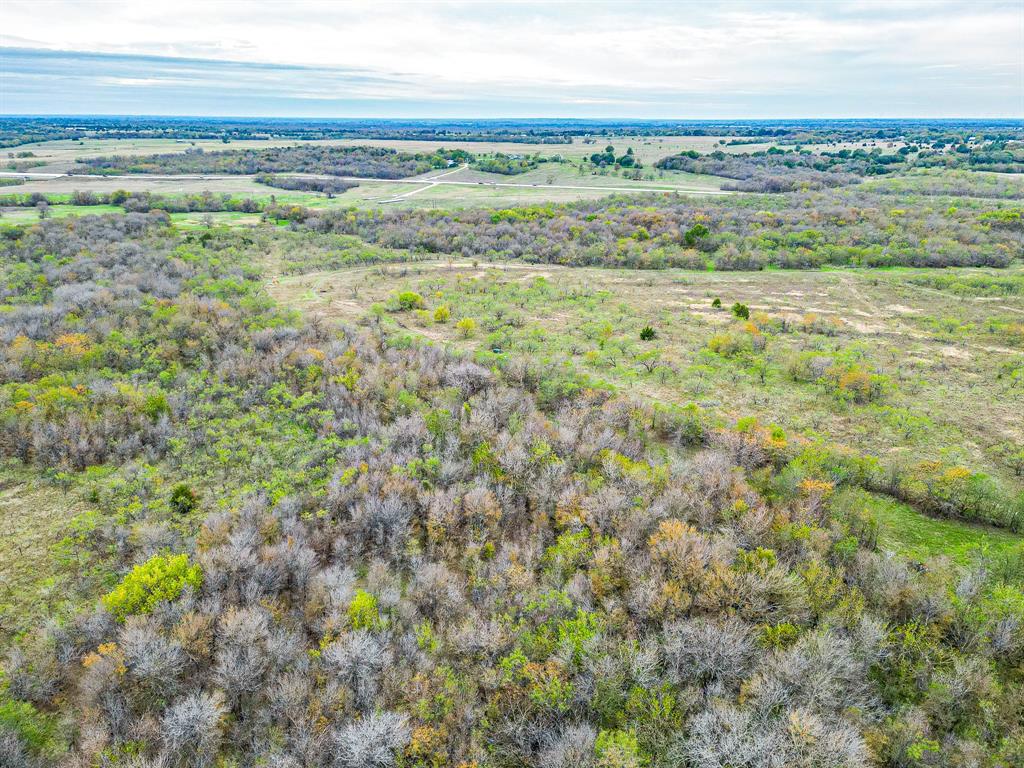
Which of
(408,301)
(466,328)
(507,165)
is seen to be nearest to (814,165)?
(507,165)

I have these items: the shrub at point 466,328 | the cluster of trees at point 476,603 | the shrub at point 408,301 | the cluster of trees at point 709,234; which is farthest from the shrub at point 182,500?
the cluster of trees at point 709,234

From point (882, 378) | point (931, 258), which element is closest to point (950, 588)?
point (882, 378)

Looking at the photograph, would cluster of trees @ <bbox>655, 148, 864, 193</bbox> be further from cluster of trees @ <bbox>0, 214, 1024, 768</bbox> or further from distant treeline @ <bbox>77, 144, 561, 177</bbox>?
cluster of trees @ <bbox>0, 214, 1024, 768</bbox>

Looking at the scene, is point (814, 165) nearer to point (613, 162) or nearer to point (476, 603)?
point (613, 162)

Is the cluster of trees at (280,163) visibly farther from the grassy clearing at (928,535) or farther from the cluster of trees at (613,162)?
the grassy clearing at (928,535)

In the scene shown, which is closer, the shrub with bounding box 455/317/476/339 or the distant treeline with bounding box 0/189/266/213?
the shrub with bounding box 455/317/476/339

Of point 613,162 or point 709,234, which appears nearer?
point 709,234

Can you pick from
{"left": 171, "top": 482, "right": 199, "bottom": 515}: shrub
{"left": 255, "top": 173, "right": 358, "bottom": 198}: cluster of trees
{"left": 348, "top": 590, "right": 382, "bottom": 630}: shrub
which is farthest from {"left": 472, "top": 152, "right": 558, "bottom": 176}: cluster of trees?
{"left": 348, "top": 590, "right": 382, "bottom": 630}: shrub
